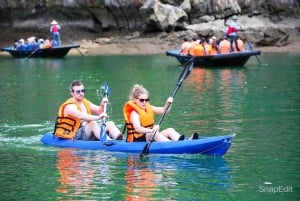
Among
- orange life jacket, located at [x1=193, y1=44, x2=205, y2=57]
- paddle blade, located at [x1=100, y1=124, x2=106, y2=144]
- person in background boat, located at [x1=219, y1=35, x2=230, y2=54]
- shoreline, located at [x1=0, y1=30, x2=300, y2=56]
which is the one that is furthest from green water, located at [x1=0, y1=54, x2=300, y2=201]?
shoreline, located at [x1=0, y1=30, x2=300, y2=56]

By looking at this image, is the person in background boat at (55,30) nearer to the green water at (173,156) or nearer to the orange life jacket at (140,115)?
the green water at (173,156)

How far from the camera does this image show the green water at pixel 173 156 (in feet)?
33.8

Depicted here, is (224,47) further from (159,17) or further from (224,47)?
(159,17)

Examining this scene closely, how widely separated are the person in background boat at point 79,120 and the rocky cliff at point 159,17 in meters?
26.4

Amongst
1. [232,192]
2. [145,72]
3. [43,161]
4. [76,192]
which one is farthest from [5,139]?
[145,72]

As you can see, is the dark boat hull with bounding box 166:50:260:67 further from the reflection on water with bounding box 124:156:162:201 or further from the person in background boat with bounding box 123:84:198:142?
the reflection on water with bounding box 124:156:162:201

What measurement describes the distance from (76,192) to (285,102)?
9831 mm

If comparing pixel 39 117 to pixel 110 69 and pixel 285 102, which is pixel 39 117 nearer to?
pixel 285 102

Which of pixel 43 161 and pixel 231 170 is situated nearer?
pixel 231 170

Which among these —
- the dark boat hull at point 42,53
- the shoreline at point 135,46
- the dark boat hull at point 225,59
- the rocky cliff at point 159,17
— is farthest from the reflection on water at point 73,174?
the rocky cliff at point 159,17

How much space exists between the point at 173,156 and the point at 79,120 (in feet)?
6.63

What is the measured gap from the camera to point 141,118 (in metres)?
12.4

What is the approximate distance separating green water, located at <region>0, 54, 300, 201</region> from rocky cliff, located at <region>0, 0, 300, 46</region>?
43.2ft

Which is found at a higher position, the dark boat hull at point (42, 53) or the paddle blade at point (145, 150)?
the dark boat hull at point (42, 53)
